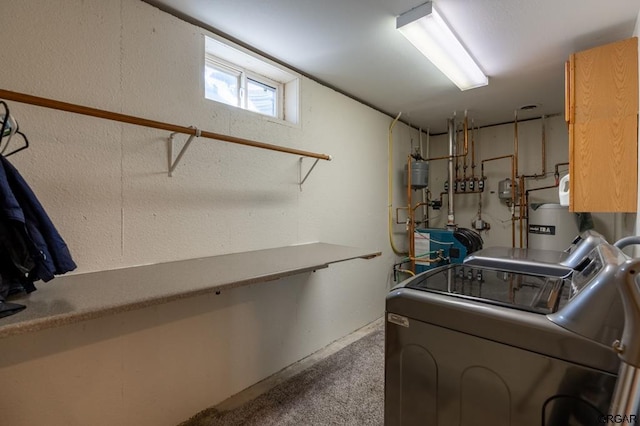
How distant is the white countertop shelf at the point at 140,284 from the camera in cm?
98

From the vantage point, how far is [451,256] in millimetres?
3373

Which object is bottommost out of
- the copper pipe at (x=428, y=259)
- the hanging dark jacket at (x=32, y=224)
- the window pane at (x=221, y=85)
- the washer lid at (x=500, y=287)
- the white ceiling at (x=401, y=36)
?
the copper pipe at (x=428, y=259)

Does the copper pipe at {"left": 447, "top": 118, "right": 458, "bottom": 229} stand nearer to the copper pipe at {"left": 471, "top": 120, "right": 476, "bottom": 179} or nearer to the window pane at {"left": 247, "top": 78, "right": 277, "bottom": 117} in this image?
the copper pipe at {"left": 471, "top": 120, "right": 476, "bottom": 179}

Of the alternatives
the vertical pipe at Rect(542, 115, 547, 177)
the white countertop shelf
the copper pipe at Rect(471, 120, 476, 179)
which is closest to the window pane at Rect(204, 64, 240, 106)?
the white countertop shelf

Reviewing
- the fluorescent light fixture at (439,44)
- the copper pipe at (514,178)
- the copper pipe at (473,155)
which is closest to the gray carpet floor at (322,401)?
the fluorescent light fixture at (439,44)

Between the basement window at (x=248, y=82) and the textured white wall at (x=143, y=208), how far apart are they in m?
0.14

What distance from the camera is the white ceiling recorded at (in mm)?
1683

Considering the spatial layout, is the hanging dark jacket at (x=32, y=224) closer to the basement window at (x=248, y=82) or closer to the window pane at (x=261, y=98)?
the basement window at (x=248, y=82)

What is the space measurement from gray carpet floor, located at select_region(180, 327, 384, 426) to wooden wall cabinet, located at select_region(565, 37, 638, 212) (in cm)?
183

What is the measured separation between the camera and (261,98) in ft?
8.04

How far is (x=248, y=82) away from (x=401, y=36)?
45.5 inches

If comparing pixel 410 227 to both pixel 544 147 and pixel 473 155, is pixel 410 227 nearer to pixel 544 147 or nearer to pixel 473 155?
pixel 473 155

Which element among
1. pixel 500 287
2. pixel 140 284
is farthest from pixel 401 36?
pixel 140 284

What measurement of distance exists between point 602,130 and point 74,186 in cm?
294
